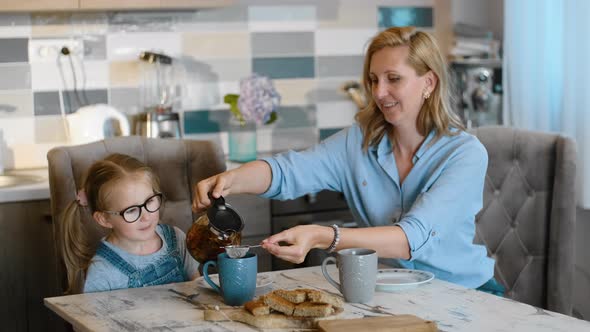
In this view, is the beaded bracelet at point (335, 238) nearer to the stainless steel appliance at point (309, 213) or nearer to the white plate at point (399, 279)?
the white plate at point (399, 279)

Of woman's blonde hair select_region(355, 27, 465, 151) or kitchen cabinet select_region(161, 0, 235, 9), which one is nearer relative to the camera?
woman's blonde hair select_region(355, 27, 465, 151)

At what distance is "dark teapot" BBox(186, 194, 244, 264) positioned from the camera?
195cm

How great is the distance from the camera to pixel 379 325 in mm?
1641

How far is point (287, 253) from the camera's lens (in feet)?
6.20

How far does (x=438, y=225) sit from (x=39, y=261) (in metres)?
1.49

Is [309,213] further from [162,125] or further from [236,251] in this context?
[236,251]

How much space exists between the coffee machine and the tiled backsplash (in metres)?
0.03

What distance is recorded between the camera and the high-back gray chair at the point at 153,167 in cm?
255

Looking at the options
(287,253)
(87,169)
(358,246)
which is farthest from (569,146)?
(87,169)

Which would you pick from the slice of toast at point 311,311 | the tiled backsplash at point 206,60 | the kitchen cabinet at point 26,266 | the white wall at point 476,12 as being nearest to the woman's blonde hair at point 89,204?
the kitchen cabinet at point 26,266

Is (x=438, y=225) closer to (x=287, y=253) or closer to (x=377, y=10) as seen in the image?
(x=287, y=253)

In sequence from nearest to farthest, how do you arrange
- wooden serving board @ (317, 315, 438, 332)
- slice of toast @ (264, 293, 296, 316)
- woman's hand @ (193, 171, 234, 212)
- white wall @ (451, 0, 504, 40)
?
wooden serving board @ (317, 315, 438, 332) → slice of toast @ (264, 293, 296, 316) → woman's hand @ (193, 171, 234, 212) → white wall @ (451, 0, 504, 40)

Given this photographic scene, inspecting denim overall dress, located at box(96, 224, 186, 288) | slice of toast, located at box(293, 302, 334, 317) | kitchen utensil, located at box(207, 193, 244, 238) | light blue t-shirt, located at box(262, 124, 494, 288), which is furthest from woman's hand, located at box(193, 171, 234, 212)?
slice of toast, located at box(293, 302, 334, 317)

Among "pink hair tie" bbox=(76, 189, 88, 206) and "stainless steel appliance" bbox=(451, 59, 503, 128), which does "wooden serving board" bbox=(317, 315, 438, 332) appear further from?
"stainless steel appliance" bbox=(451, 59, 503, 128)
